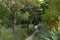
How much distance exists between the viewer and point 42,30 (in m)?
6.28

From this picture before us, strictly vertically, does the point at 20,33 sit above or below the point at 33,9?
below

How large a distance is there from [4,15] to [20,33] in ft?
→ 3.96

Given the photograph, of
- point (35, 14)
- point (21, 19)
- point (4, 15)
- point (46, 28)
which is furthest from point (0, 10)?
point (46, 28)

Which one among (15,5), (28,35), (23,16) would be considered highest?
(15,5)

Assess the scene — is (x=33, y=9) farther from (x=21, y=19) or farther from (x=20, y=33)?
(x=20, y=33)

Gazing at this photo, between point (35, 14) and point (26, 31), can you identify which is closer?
point (26, 31)

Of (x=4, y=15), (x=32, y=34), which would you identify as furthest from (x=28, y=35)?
(x=4, y=15)

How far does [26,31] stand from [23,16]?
29.1 inches

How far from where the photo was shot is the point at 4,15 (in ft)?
22.3

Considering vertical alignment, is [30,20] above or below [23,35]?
above

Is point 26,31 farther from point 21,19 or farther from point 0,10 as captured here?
point 0,10

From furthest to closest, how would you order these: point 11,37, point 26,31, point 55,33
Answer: point 26,31 < point 55,33 < point 11,37

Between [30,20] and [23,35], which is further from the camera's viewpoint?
[30,20]

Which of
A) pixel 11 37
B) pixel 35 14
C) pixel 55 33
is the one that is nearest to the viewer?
pixel 11 37
